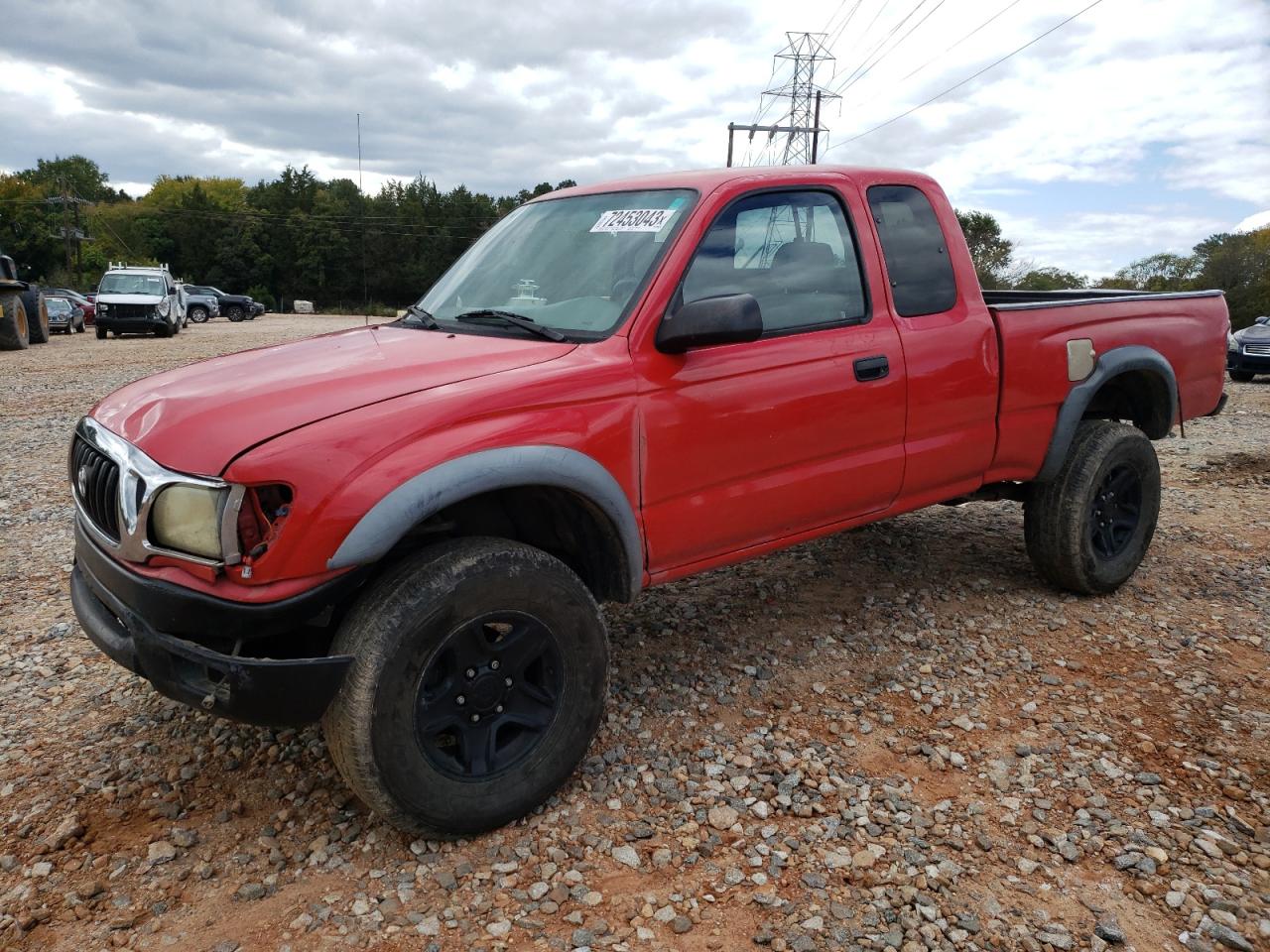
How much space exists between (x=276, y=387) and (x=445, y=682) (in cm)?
96

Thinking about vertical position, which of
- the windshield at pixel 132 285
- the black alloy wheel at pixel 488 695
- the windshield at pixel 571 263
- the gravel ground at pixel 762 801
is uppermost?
the windshield at pixel 132 285

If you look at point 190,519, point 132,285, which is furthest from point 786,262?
point 132,285

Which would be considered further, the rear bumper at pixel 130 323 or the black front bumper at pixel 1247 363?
the rear bumper at pixel 130 323

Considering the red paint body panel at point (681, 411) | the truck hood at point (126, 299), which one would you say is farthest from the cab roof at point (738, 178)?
the truck hood at point (126, 299)

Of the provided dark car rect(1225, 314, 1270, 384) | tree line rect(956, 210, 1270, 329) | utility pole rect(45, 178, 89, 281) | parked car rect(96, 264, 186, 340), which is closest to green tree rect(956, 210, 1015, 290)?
tree line rect(956, 210, 1270, 329)

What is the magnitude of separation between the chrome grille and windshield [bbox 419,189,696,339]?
1.20 meters

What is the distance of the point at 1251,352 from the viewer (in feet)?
48.1

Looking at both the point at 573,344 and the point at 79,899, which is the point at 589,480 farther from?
the point at 79,899

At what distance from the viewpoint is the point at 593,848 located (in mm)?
2627

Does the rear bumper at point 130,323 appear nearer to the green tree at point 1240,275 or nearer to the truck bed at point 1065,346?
the truck bed at point 1065,346

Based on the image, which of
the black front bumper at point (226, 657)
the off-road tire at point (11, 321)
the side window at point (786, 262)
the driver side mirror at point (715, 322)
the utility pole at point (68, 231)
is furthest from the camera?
the utility pole at point (68, 231)

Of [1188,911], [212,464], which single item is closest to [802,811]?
[1188,911]

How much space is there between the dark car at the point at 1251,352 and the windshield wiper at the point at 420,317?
1496 cm

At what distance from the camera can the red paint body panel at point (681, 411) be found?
2287mm
